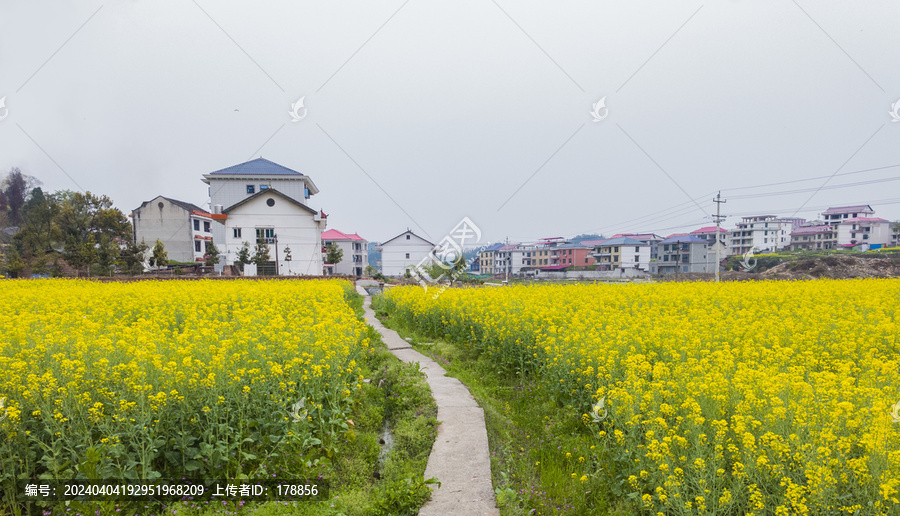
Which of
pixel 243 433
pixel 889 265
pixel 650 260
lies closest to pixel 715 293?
pixel 243 433

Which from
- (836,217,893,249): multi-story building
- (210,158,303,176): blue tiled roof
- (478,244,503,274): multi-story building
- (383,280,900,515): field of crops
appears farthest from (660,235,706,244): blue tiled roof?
(383,280,900,515): field of crops

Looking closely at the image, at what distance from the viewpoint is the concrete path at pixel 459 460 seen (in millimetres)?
4055

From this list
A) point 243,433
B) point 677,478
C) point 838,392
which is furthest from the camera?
point 243,433

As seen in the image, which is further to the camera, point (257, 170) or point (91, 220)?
point (257, 170)

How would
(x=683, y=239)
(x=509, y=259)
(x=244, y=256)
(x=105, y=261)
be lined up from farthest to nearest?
(x=509, y=259) < (x=683, y=239) < (x=244, y=256) < (x=105, y=261)

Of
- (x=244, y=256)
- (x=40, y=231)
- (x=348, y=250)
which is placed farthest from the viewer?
(x=348, y=250)

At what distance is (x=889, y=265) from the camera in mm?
34062

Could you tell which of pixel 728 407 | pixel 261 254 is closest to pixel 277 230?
pixel 261 254

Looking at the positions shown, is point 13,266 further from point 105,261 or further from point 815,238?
point 815,238

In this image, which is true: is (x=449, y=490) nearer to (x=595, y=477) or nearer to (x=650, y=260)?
(x=595, y=477)

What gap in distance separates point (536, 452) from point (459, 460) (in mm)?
1248

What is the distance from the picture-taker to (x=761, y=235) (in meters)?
91.1

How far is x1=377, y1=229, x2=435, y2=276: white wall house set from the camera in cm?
5766

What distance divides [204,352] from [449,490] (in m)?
3.27
